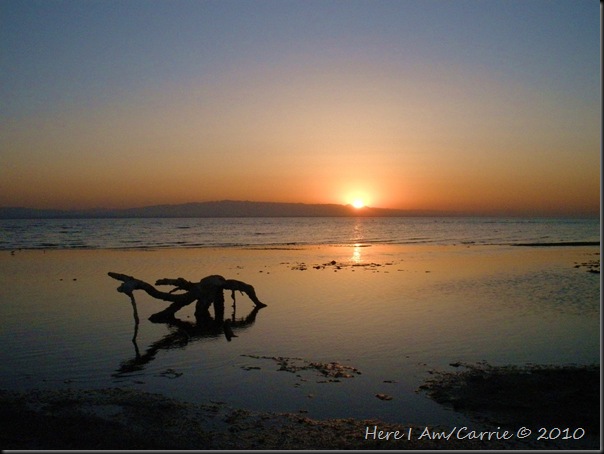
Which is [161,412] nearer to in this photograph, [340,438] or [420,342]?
[340,438]

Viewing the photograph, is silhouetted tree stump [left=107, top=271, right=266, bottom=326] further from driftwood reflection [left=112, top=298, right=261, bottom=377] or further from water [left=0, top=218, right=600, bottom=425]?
water [left=0, top=218, right=600, bottom=425]

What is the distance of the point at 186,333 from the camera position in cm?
1789

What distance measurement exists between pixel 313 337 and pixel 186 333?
4.88 metres

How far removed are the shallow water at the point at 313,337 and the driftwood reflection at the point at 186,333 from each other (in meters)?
0.09

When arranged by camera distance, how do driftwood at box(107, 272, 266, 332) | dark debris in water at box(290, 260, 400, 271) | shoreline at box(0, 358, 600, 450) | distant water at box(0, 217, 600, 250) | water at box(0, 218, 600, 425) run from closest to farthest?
shoreline at box(0, 358, 600, 450), water at box(0, 218, 600, 425), driftwood at box(107, 272, 266, 332), dark debris in water at box(290, 260, 400, 271), distant water at box(0, 217, 600, 250)

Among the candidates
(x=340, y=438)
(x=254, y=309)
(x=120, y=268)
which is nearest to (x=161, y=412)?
(x=340, y=438)

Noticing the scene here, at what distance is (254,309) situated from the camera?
22172 mm

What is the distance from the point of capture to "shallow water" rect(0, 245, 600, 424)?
11.9 meters

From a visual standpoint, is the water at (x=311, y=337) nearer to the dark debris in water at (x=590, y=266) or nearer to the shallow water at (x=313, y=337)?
the shallow water at (x=313, y=337)

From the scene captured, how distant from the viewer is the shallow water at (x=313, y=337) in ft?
39.1

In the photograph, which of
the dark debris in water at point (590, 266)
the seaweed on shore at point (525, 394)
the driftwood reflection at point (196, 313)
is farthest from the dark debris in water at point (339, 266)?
the seaweed on shore at point (525, 394)

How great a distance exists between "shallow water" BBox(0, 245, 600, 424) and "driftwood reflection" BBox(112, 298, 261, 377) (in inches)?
3.7

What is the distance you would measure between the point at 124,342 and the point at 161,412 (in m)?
6.86

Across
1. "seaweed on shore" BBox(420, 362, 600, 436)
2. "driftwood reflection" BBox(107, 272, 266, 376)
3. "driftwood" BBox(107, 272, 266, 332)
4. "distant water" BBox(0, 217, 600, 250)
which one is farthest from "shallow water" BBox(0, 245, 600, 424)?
"distant water" BBox(0, 217, 600, 250)
